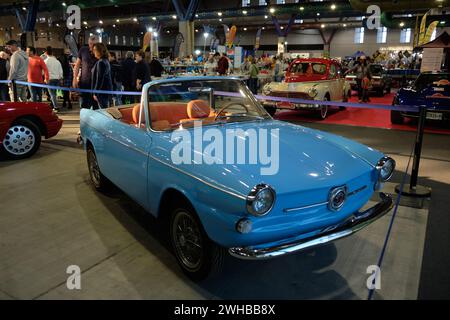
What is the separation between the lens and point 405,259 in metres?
3.28

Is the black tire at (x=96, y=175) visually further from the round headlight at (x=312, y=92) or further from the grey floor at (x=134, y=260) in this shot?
the round headlight at (x=312, y=92)

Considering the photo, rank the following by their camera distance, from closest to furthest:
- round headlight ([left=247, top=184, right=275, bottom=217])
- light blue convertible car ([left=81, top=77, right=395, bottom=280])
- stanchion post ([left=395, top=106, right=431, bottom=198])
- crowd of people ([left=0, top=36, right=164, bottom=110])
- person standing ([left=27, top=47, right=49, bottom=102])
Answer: round headlight ([left=247, top=184, right=275, bottom=217])
light blue convertible car ([left=81, top=77, right=395, bottom=280])
stanchion post ([left=395, top=106, right=431, bottom=198])
crowd of people ([left=0, top=36, right=164, bottom=110])
person standing ([left=27, top=47, right=49, bottom=102])

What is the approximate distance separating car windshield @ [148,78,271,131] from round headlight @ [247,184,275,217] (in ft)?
4.51

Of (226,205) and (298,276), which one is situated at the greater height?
(226,205)

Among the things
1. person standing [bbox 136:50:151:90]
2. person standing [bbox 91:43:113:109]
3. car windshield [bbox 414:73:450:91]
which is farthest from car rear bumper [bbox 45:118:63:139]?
car windshield [bbox 414:73:450:91]

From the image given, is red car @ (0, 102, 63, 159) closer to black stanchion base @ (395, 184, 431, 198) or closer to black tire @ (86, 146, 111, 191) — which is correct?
black tire @ (86, 146, 111, 191)

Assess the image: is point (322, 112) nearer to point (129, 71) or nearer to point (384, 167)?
point (129, 71)

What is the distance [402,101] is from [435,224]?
660cm

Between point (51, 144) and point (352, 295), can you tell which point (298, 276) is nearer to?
point (352, 295)

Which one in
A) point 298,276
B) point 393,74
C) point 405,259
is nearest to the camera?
point 298,276

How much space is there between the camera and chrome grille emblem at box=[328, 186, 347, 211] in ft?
8.73

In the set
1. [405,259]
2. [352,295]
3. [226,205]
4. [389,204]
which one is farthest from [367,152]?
[226,205]

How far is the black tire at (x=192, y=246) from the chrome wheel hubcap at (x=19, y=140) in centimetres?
445

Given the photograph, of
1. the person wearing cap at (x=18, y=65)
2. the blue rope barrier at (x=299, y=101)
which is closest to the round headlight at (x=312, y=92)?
the blue rope barrier at (x=299, y=101)
